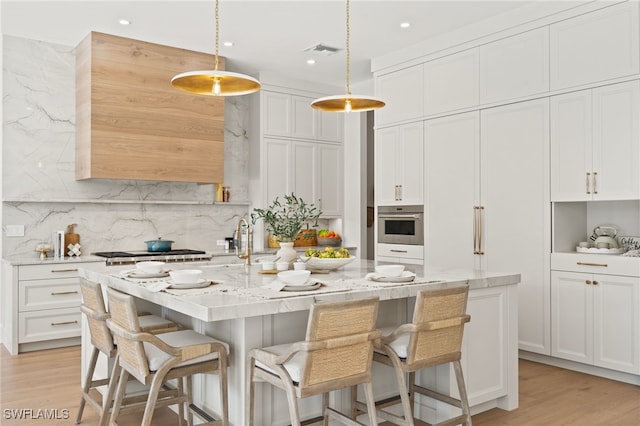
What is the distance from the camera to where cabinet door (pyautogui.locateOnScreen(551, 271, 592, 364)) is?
13.4 ft

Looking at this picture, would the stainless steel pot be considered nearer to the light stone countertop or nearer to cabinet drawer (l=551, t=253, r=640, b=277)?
the light stone countertop

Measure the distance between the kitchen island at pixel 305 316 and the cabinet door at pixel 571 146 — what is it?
134 cm

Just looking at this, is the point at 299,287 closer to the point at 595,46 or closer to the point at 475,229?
the point at 475,229

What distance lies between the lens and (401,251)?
571 cm

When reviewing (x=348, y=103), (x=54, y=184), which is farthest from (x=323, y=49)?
(x=54, y=184)

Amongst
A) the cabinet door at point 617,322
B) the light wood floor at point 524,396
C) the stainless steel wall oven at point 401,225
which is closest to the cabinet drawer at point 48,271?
the light wood floor at point 524,396

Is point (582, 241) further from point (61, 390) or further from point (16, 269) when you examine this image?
point (16, 269)

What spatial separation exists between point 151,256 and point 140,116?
138cm

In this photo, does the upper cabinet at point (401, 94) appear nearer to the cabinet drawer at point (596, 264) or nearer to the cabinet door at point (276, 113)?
the cabinet door at point (276, 113)

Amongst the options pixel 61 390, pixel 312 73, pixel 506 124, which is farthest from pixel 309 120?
pixel 61 390

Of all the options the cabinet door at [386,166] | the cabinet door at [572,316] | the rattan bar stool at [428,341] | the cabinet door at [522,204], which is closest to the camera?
the rattan bar stool at [428,341]

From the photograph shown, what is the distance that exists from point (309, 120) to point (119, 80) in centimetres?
247

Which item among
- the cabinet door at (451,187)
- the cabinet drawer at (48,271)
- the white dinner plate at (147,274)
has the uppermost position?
the cabinet door at (451,187)

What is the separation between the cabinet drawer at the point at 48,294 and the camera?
4707mm
